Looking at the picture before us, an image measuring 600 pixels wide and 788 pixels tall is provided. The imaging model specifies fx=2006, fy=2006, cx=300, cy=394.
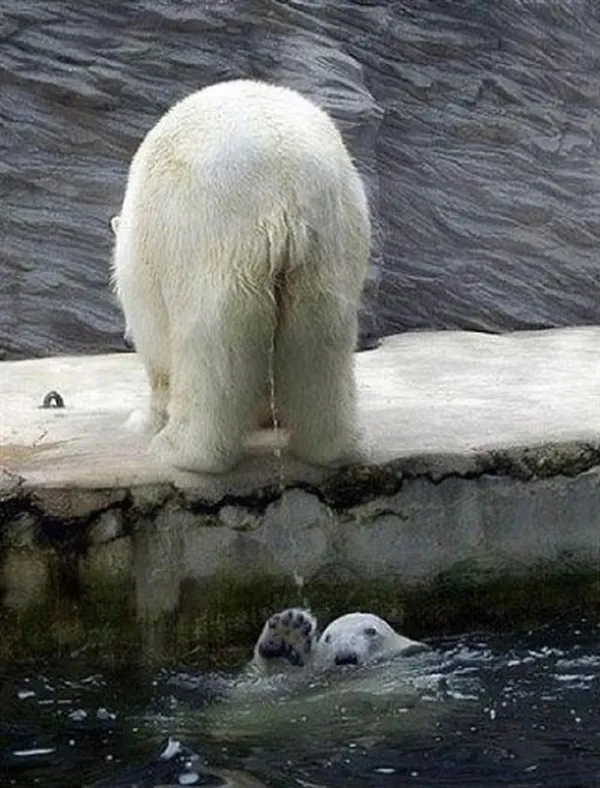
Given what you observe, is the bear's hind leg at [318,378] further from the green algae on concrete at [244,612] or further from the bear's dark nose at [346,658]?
the bear's dark nose at [346,658]

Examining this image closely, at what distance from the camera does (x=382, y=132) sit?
9.55m

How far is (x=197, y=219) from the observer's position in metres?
5.58

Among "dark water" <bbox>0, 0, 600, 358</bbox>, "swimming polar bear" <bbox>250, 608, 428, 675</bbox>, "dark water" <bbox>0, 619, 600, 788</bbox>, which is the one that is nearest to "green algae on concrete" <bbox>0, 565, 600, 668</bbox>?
"dark water" <bbox>0, 619, 600, 788</bbox>

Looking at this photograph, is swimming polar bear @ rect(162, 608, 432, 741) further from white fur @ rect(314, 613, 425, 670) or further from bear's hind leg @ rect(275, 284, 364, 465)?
bear's hind leg @ rect(275, 284, 364, 465)

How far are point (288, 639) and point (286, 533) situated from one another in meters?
0.51

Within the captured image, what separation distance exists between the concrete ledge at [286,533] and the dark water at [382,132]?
247 centimetres

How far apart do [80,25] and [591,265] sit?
2.81 m

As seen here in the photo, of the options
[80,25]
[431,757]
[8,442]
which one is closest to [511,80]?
[80,25]

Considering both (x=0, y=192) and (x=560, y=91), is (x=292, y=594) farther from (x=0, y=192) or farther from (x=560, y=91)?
(x=560, y=91)

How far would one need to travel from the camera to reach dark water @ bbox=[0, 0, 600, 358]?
8.94 meters

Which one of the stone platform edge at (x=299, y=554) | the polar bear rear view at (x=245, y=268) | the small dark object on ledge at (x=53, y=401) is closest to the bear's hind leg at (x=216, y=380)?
the polar bear rear view at (x=245, y=268)

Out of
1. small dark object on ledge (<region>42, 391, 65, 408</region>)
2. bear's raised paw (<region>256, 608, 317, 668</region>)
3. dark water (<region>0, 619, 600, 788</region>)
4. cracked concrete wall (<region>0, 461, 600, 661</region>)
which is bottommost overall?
dark water (<region>0, 619, 600, 788</region>)

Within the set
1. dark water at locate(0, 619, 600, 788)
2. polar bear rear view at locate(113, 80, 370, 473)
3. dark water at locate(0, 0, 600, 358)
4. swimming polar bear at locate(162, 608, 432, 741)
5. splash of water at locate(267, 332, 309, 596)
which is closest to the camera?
dark water at locate(0, 619, 600, 788)

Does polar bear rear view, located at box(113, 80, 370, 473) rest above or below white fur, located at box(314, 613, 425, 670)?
above
